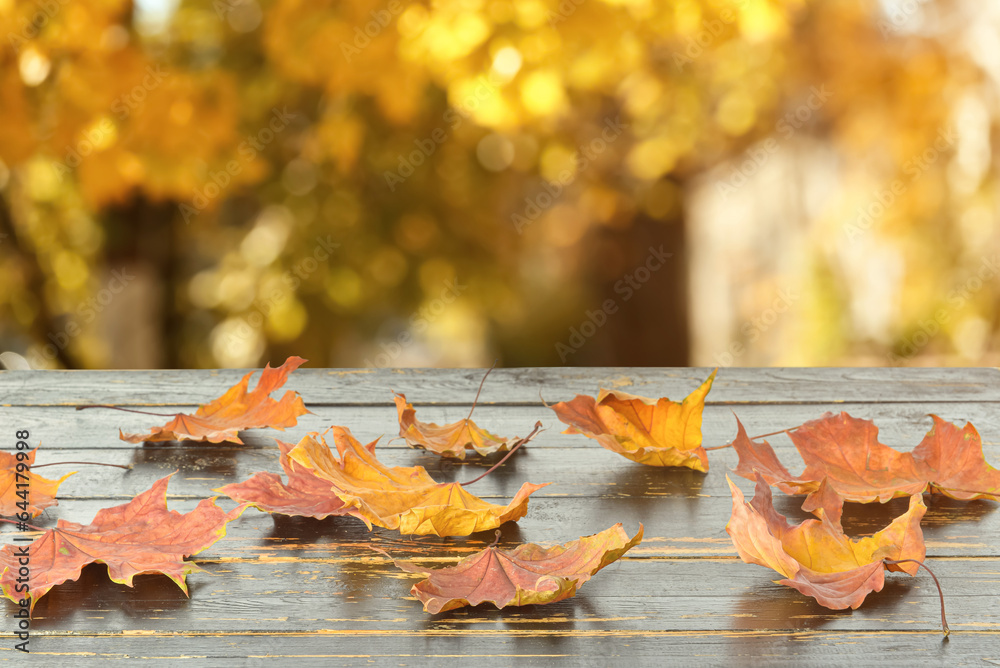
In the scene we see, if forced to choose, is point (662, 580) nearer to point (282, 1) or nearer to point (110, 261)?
point (282, 1)

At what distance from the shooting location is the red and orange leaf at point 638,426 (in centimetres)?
82

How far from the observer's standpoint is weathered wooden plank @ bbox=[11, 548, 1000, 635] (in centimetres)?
57

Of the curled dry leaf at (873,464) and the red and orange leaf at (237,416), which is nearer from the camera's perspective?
the curled dry leaf at (873,464)

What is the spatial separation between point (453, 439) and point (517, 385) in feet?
0.92

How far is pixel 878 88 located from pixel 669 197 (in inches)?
47.1

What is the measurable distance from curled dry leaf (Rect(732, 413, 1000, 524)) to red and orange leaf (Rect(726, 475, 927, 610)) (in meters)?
0.12

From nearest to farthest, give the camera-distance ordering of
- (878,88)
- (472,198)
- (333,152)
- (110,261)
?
(333,152) < (110,261) < (472,198) < (878,88)

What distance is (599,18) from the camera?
2484 mm

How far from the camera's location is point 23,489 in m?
0.75

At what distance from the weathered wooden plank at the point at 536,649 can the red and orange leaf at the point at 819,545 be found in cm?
5

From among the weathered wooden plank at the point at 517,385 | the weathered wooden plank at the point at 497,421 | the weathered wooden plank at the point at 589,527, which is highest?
the weathered wooden plank at the point at 517,385

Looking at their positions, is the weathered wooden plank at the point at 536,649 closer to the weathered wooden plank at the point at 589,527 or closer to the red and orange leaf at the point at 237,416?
the weathered wooden plank at the point at 589,527

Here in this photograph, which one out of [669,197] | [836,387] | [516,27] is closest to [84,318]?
[516,27]

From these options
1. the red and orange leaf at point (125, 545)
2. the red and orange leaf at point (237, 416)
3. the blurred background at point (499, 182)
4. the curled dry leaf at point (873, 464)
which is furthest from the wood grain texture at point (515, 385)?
the blurred background at point (499, 182)
